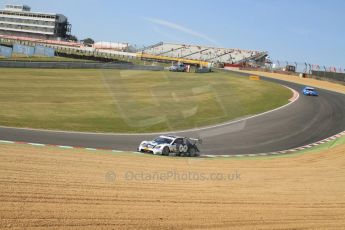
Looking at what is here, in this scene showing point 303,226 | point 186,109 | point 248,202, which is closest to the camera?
point 303,226

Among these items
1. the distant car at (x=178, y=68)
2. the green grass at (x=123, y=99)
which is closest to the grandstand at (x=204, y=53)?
the distant car at (x=178, y=68)

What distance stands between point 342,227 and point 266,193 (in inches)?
119

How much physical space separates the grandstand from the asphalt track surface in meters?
59.9

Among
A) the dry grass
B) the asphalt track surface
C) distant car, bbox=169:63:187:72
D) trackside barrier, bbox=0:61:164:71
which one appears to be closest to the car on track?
the asphalt track surface

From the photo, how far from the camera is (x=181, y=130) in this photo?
29656 mm

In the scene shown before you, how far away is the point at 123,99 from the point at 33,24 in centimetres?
14755

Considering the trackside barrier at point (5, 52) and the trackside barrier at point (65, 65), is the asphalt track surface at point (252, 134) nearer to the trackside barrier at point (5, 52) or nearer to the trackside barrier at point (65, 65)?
the trackside barrier at point (65, 65)

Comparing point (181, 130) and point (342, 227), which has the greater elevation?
point (342, 227)

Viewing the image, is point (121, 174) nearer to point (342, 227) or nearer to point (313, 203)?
point (313, 203)

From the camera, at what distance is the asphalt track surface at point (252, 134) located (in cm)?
2281

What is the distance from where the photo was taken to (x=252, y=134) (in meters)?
30.0

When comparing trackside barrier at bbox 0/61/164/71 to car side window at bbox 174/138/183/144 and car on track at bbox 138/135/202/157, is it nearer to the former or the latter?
car on track at bbox 138/135/202/157

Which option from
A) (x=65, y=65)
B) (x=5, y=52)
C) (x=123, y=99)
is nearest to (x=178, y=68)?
(x=65, y=65)

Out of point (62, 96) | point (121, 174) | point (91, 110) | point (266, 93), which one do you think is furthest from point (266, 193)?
point (266, 93)
